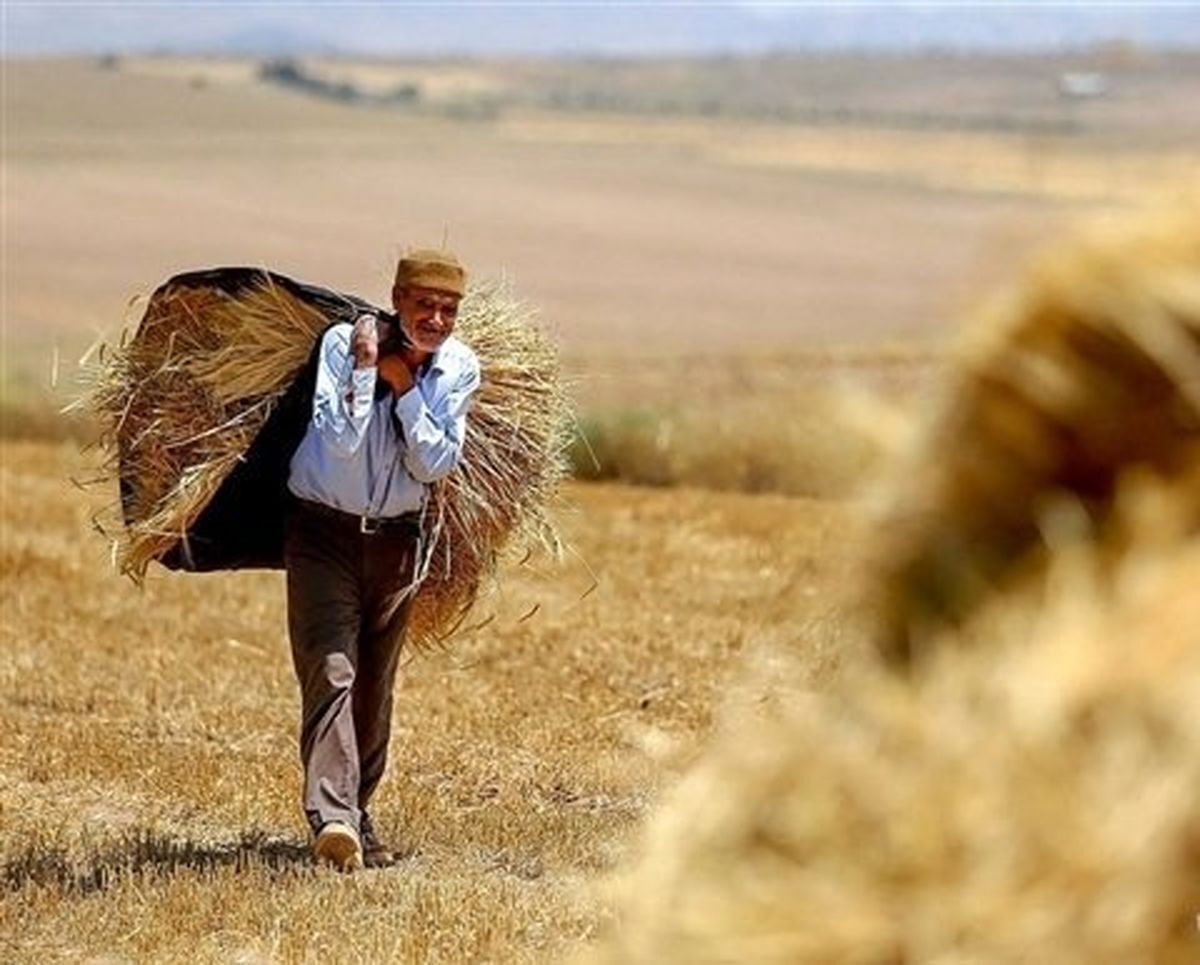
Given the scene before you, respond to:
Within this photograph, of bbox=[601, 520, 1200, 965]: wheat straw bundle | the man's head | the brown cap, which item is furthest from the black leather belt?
bbox=[601, 520, 1200, 965]: wheat straw bundle

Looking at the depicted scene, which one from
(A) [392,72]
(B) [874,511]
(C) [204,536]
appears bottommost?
(A) [392,72]

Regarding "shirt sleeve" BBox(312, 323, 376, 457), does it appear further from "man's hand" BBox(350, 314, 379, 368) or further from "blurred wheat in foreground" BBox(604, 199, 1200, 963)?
"blurred wheat in foreground" BBox(604, 199, 1200, 963)

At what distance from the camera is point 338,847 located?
819cm

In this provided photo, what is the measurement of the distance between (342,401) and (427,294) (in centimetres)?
40

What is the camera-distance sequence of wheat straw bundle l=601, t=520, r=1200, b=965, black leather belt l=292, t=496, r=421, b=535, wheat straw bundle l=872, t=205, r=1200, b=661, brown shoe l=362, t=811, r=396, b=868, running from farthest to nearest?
brown shoe l=362, t=811, r=396, b=868, black leather belt l=292, t=496, r=421, b=535, wheat straw bundle l=872, t=205, r=1200, b=661, wheat straw bundle l=601, t=520, r=1200, b=965

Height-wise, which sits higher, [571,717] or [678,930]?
[678,930]

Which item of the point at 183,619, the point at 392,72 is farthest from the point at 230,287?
the point at 392,72

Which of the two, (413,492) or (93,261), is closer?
(413,492)

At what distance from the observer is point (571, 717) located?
11406mm

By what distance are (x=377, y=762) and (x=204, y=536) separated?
35.1 inches

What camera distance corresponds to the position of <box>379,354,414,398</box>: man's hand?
26.8 ft

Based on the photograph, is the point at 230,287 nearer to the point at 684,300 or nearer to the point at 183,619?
the point at 183,619

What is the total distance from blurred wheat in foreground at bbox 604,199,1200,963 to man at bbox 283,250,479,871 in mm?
4377

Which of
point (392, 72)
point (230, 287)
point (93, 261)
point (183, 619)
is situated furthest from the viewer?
point (392, 72)
